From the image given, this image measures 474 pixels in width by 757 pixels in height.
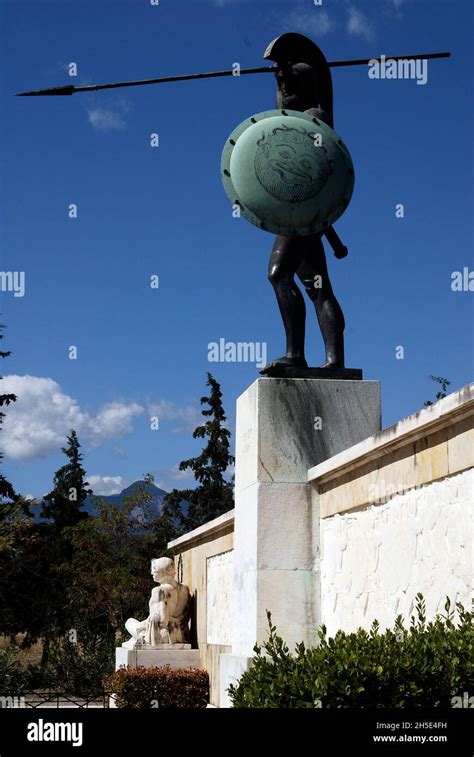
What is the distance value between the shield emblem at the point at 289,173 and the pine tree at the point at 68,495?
86.5 feet

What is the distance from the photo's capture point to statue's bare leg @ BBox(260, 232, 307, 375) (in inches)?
328

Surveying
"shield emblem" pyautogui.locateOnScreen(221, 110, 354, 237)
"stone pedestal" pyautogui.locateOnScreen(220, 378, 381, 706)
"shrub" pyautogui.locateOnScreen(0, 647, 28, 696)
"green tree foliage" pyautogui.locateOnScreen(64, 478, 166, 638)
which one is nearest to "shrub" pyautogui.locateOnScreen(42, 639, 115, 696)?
"green tree foliage" pyautogui.locateOnScreen(64, 478, 166, 638)

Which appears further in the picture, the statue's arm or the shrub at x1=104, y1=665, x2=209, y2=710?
the shrub at x1=104, y1=665, x2=209, y2=710

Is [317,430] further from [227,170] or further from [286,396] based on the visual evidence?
[227,170]

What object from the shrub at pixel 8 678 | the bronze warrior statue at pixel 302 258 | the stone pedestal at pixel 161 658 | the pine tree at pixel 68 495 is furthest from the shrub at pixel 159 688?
the pine tree at pixel 68 495

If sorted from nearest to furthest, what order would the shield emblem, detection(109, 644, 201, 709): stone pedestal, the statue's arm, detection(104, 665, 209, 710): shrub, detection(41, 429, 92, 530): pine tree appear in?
the shield emblem < the statue's arm < detection(104, 665, 209, 710): shrub < detection(109, 644, 201, 709): stone pedestal < detection(41, 429, 92, 530): pine tree

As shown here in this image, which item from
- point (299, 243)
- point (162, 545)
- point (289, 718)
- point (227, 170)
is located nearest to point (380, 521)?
point (289, 718)

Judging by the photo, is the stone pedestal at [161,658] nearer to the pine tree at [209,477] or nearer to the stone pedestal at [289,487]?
the stone pedestal at [289,487]

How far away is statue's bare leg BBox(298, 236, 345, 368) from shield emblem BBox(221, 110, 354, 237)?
0.38m

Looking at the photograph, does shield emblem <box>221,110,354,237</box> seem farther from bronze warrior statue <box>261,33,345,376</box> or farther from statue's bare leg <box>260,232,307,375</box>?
bronze warrior statue <box>261,33,345,376</box>

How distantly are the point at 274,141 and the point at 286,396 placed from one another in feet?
6.77

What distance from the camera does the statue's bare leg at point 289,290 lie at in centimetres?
833

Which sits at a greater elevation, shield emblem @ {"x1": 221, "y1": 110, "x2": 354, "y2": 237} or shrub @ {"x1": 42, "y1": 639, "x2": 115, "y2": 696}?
shield emblem @ {"x1": 221, "y1": 110, "x2": 354, "y2": 237}

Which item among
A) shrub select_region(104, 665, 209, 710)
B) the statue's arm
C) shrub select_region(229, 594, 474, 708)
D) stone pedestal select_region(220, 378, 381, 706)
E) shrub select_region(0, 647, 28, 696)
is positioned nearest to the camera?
shrub select_region(229, 594, 474, 708)
